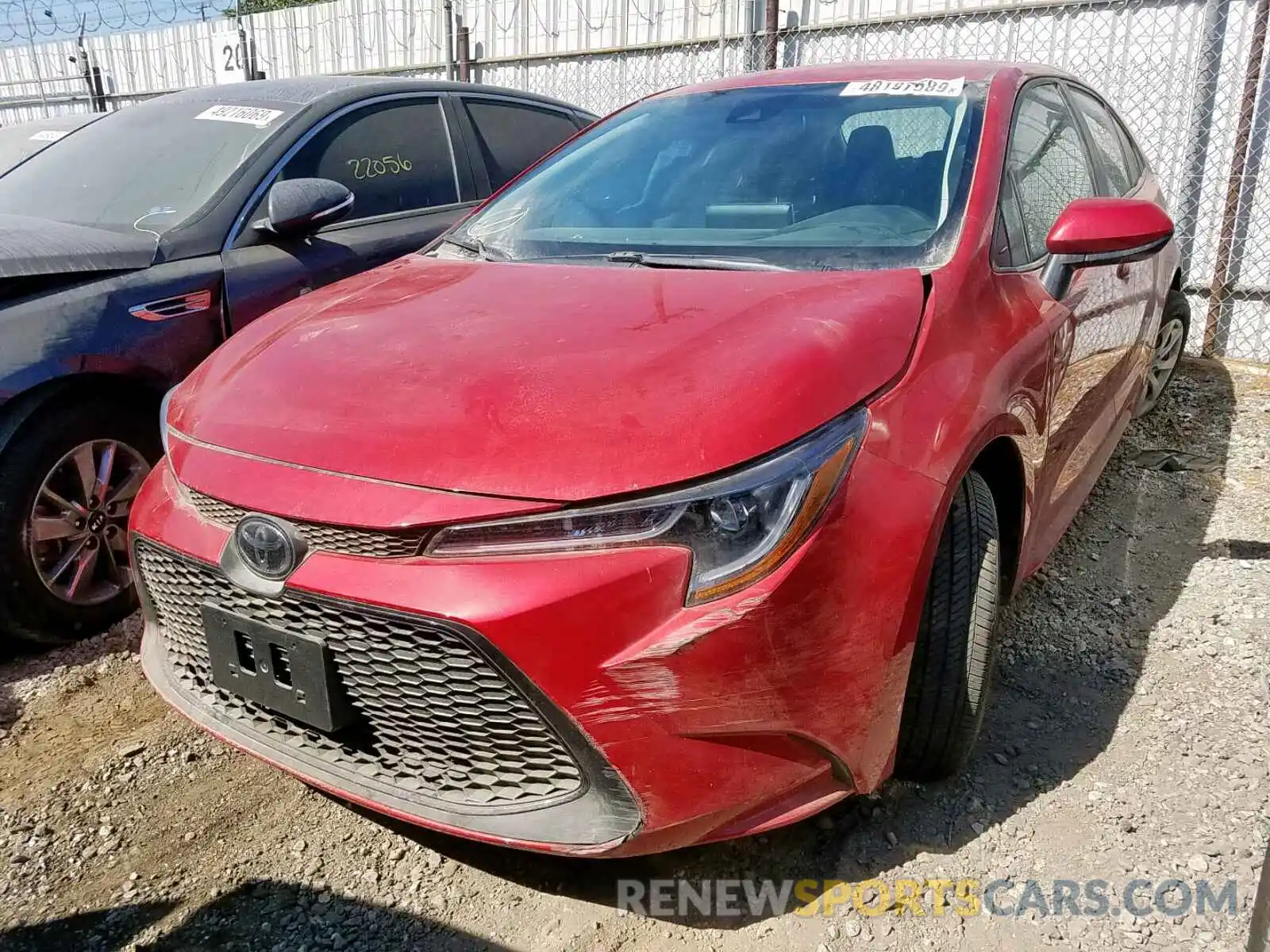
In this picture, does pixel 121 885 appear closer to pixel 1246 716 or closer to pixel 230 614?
pixel 230 614

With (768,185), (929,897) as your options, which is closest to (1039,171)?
(768,185)

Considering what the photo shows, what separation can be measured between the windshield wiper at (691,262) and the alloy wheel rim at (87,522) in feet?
5.37

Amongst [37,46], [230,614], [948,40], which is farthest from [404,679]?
[37,46]

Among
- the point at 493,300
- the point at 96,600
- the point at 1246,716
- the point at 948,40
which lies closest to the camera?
the point at 493,300

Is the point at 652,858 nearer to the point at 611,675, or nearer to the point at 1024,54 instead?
the point at 611,675

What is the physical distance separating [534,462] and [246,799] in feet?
4.19

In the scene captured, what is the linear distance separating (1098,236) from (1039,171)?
1.54ft

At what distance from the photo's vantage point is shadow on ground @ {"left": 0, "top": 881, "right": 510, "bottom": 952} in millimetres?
1846

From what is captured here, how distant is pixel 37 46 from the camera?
42.2ft

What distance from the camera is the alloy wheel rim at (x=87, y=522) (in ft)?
8.95

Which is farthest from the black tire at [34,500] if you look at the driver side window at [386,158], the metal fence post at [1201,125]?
the metal fence post at [1201,125]

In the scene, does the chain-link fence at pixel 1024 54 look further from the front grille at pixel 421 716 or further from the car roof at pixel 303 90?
the front grille at pixel 421 716

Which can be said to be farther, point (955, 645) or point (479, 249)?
point (479, 249)

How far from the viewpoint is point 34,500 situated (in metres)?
2.68
